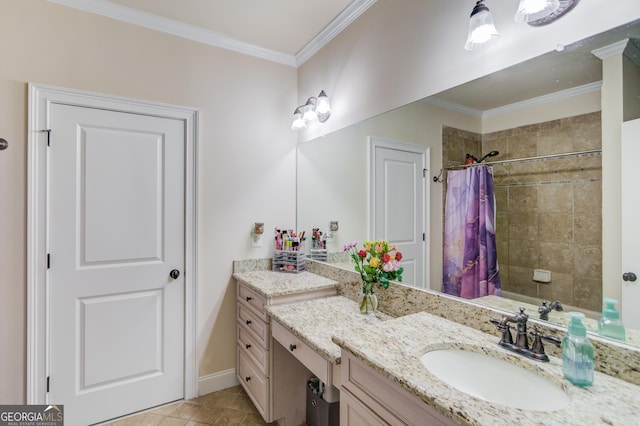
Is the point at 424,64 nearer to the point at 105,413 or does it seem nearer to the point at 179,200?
the point at 179,200

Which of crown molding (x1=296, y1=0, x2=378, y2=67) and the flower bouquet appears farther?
crown molding (x1=296, y1=0, x2=378, y2=67)

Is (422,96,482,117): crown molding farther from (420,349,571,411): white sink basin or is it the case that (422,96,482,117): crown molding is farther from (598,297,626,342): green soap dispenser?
(420,349,571,411): white sink basin

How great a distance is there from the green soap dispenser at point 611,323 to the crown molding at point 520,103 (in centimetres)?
72

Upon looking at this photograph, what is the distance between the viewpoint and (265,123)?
2578mm

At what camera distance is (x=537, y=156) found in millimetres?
1199

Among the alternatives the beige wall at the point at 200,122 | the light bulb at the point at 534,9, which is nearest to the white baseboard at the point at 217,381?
the beige wall at the point at 200,122

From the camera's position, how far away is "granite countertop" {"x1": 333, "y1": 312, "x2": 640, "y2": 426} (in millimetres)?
741

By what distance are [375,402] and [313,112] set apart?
196cm

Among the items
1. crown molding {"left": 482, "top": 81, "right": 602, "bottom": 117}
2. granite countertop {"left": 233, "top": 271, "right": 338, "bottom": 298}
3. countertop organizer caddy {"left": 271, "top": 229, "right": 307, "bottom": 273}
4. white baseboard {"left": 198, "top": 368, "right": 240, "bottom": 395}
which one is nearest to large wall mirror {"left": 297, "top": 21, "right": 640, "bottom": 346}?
crown molding {"left": 482, "top": 81, "right": 602, "bottom": 117}

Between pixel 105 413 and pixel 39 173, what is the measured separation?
158 centimetres
